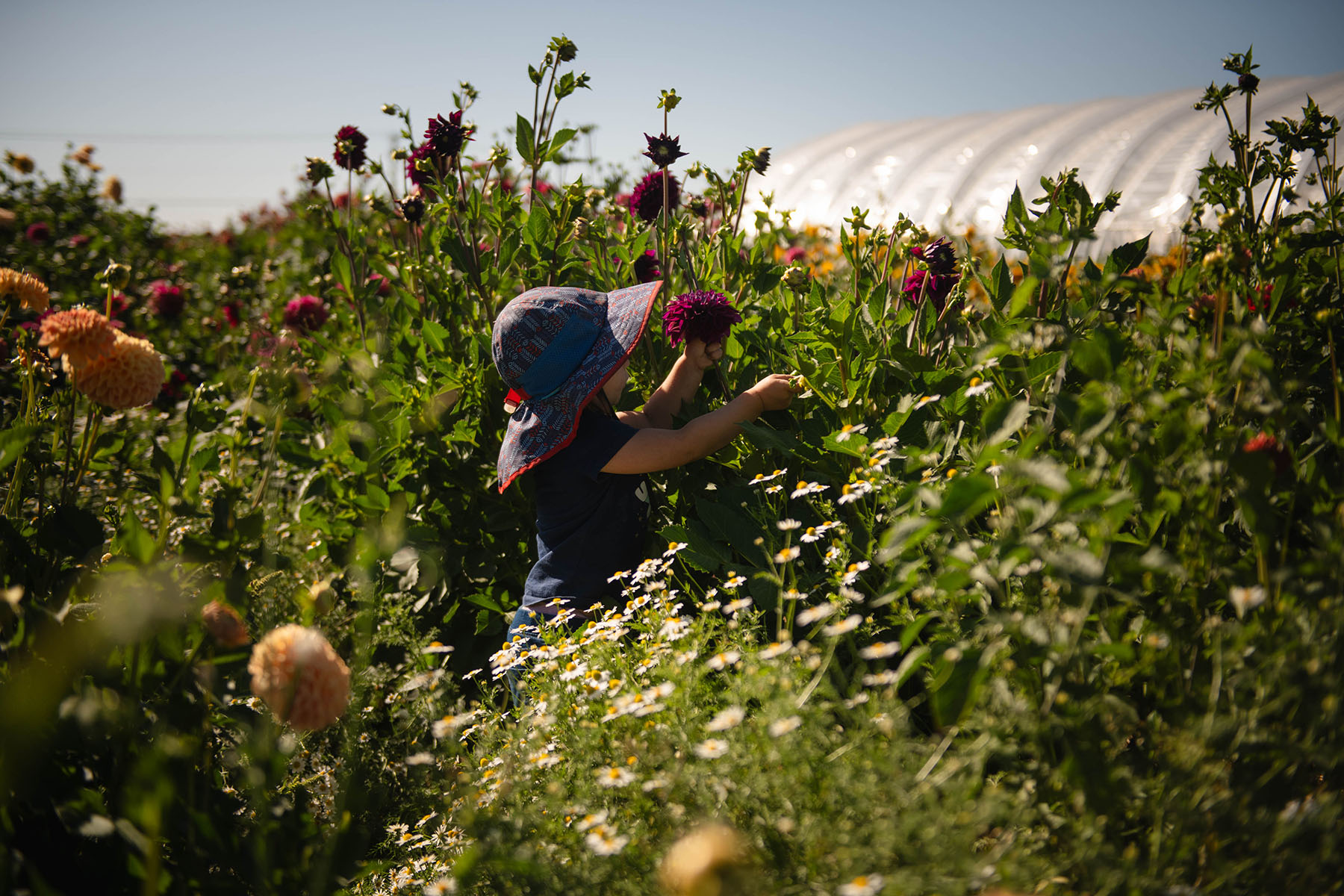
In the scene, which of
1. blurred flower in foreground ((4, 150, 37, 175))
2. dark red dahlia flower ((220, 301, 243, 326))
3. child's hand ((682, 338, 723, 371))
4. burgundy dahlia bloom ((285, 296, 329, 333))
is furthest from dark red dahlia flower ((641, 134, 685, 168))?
blurred flower in foreground ((4, 150, 37, 175))

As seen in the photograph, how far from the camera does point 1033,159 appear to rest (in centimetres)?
1157

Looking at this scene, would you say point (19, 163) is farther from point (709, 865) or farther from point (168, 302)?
point (709, 865)

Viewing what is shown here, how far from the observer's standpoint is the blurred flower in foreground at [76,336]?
111cm

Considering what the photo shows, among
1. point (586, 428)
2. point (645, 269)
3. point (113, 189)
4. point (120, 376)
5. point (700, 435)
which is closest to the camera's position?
point (120, 376)

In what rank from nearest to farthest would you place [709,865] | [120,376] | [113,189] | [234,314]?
1. [709,865]
2. [120,376]
3. [234,314]
4. [113,189]

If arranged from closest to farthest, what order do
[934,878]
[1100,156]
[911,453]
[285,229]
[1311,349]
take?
[934,878] < [911,453] < [1311,349] < [285,229] < [1100,156]

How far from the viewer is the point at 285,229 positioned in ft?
23.2

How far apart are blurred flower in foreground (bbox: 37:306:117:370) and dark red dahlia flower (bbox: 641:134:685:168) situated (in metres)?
1.14

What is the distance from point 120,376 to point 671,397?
109 centimetres

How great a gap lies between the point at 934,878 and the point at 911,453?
0.59m

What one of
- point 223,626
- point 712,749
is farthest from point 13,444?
point 712,749

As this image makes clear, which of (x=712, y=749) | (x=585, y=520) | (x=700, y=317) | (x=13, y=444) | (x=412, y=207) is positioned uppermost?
(x=412, y=207)

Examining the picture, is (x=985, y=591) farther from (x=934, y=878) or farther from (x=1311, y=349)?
(x=1311, y=349)

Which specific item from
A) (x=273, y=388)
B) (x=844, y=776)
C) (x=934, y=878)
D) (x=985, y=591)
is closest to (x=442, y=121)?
(x=273, y=388)
